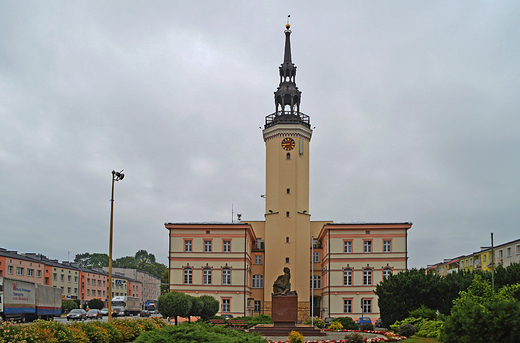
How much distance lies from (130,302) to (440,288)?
153 feet

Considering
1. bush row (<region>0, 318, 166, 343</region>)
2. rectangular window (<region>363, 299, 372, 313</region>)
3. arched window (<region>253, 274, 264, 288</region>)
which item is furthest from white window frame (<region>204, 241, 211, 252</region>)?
bush row (<region>0, 318, 166, 343</region>)

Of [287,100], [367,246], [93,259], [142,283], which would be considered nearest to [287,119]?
[287,100]

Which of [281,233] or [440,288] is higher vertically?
[281,233]

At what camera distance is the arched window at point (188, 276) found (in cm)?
5766

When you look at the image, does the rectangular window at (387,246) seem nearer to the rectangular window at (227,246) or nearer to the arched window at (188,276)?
the rectangular window at (227,246)

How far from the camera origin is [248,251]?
197ft

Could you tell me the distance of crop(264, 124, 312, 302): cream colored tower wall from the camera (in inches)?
2419

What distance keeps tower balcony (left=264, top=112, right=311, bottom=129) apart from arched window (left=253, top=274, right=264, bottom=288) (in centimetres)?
1997

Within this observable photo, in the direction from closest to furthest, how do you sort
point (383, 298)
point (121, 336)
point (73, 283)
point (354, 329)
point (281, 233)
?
1. point (121, 336)
2. point (354, 329)
3. point (383, 298)
4. point (281, 233)
5. point (73, 283)

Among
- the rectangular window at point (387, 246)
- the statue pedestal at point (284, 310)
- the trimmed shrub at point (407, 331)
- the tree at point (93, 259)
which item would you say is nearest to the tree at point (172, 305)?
the statue pedestal at point (284, 310)

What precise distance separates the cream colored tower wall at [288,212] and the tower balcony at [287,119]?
2.81 feet

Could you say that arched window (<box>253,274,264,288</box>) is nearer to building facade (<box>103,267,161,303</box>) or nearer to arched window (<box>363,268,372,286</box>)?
arched window (<box>363,268,372,286</box>)

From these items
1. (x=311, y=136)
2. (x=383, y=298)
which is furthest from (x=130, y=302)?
(x=383, y=298)

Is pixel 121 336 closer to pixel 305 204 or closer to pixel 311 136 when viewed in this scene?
pixel 305 204
